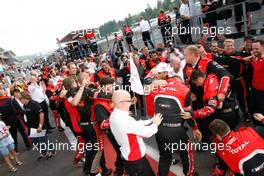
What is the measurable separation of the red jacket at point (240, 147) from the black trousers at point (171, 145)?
0.76m

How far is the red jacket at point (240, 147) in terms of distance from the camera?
3256 millimetres

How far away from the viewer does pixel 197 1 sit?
40.2 feet

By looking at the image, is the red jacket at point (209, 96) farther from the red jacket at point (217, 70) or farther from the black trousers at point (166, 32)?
the black trousers at point (166, 32)

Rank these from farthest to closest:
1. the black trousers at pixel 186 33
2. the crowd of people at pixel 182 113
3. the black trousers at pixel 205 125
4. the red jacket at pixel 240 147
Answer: the black trousers at pixel 186 33 → the black trousers at pixel 205 125 → the crowd of people at pixel 182 113 → the red jacket at pixel 240 147

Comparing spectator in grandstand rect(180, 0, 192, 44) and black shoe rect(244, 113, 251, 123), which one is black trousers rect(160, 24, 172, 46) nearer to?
spectator in grandstand rect(180, 0, 192, 44)

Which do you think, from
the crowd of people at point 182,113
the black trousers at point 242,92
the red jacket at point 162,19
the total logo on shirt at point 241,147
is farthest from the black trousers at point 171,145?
the red jacket at point 162,19

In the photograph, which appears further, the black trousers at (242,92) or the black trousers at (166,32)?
the black trousers at (166,32)

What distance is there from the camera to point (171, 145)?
4.17 m

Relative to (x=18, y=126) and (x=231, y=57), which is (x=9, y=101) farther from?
(x=231, y=57)

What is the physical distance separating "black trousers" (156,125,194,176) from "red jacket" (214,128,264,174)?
0.76m

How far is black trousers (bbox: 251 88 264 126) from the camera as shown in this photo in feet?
17.6

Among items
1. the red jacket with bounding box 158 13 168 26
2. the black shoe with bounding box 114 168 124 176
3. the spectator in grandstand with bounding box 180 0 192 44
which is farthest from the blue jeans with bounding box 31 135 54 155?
the red jacket with bounding box 158 13 168 26

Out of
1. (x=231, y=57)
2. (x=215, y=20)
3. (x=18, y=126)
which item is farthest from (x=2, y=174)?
(x=215, y=20)

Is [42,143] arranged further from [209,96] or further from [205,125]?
[209,96]
